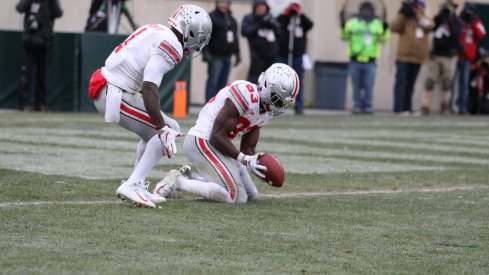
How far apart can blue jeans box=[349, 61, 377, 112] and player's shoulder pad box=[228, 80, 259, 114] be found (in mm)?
13794

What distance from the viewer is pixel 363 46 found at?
2230cm

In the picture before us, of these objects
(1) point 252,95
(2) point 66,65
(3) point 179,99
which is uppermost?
(1) point 252,95

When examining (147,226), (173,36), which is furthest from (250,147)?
(147,226)

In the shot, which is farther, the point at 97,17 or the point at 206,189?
the point at 97,17

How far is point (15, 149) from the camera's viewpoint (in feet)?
40.4

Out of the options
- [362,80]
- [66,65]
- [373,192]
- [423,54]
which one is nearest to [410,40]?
[423,54]

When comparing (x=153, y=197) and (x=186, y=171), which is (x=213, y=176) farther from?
(x=153, y=197)

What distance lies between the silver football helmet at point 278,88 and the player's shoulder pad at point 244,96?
3.1 inches

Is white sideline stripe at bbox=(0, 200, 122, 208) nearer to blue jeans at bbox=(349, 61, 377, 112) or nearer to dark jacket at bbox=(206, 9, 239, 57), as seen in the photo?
dark jacket at bbox=(206, 9, 239, 57)

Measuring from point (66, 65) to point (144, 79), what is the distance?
37.9 ft

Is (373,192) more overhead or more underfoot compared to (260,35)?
more underfoot

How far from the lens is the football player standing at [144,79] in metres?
8.38

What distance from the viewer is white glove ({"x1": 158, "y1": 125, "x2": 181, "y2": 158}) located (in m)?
8.18

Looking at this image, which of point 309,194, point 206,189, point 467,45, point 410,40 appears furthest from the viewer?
point 467,45
